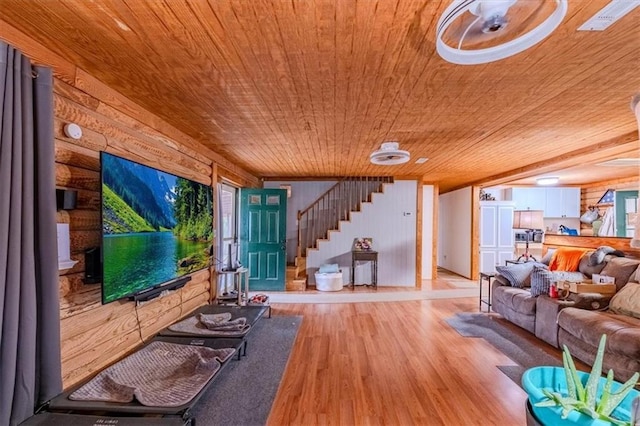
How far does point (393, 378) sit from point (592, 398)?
194 centimetres

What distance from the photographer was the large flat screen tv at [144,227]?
2074mm

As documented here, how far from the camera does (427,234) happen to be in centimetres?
729

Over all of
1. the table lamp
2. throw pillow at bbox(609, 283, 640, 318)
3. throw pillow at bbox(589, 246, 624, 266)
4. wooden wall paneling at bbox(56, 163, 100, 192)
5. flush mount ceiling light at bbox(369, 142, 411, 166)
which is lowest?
throw pillow at bbox(609, 283, 640, 318)

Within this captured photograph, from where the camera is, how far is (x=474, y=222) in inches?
269

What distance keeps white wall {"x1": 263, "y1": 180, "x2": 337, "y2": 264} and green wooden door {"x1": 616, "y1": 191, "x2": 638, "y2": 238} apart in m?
5.65

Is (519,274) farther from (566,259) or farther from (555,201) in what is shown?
(555,201)

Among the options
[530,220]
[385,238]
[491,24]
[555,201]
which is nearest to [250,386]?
[491,24]

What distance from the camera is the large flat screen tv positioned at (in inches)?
81.7

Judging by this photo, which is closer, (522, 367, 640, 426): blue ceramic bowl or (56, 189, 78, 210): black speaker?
(522, 367, 640, 426): blue ceramic bowl

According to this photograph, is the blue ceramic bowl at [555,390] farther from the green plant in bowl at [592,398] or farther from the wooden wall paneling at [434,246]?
the wooden wall paneling at [434,246]

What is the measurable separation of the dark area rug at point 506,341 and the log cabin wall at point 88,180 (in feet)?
11.1

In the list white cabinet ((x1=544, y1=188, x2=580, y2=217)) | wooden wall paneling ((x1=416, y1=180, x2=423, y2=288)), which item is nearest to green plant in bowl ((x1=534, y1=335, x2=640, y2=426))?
wooden wall paneling ((x1=416, y1=180, x2=423, y2=288))

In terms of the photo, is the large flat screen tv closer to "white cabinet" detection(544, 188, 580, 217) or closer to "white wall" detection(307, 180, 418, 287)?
"white wall" detection(307, 180, 418, 287)

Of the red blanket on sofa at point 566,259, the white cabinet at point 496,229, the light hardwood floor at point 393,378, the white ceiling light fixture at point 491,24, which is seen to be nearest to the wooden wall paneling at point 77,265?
the light hardwood floor at point 393,378
